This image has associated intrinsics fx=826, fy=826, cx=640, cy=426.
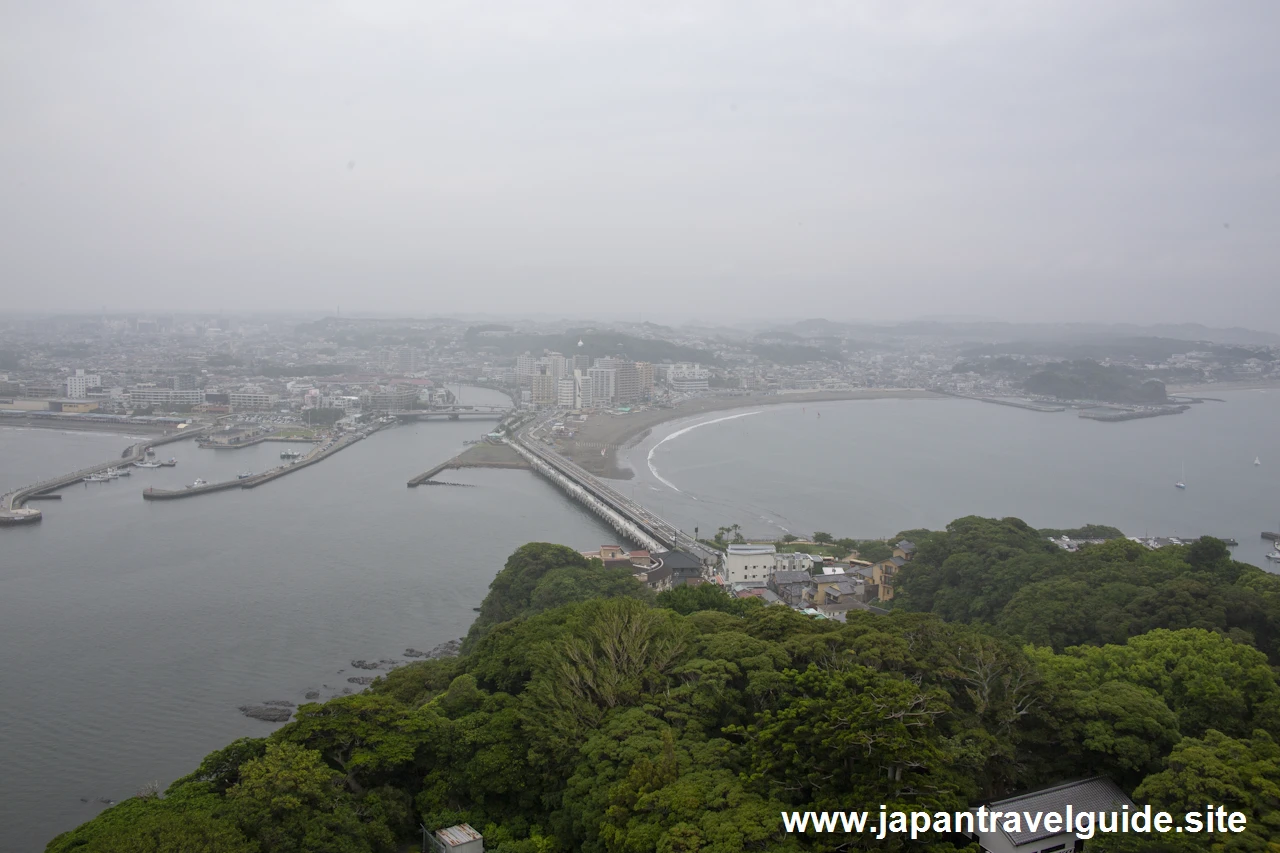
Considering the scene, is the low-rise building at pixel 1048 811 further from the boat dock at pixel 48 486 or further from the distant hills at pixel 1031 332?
the distant hills at pixel 1031 332

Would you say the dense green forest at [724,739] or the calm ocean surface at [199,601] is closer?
the dense green forest at [724,739]

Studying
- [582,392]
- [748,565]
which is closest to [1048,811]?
[748,565]

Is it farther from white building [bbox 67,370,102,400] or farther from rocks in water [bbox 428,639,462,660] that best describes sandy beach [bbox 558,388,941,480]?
white building [bbox 67,370,102,400]

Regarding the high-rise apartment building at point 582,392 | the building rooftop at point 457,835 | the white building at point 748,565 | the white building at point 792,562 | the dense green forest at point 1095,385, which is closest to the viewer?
the building rooftop at point 457,835

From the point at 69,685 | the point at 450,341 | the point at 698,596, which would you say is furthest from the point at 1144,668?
the point at 450,341

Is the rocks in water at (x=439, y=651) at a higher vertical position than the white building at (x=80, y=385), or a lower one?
lower

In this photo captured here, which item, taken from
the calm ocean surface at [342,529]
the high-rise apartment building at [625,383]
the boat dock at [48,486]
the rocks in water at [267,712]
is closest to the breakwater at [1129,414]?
the calm ocean surface at [342,529]

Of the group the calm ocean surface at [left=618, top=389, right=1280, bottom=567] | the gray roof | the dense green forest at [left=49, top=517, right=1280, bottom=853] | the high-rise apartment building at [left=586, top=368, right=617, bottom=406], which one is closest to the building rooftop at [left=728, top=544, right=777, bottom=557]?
the calm ocean surface at [left=618, top=389, right=1280, bottom=567]
